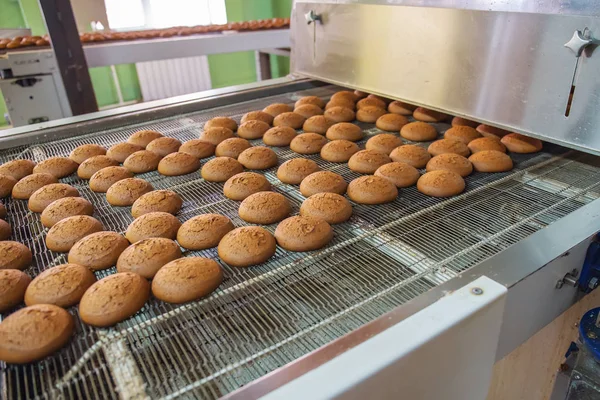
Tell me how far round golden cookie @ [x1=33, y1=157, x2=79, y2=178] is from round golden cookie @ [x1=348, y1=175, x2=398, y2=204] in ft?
3.49

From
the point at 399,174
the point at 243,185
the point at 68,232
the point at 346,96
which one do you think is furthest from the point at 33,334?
the point at 346,96

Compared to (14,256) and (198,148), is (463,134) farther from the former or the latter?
(14,256)

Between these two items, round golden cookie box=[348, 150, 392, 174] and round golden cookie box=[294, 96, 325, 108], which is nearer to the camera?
round golden cookie box=[348, 150, 392, 174]

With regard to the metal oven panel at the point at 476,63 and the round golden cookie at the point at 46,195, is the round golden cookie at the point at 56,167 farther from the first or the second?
the metal oven panel at the point at 476,63

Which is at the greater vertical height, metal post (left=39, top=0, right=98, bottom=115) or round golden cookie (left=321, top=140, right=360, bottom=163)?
metal post (left=39, top=0, right=98, bottom=115)

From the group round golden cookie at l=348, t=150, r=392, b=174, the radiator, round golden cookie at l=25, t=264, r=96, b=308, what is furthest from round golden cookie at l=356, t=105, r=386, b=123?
the radiator

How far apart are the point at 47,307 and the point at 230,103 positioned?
1654mm

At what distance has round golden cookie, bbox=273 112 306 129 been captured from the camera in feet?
6.56

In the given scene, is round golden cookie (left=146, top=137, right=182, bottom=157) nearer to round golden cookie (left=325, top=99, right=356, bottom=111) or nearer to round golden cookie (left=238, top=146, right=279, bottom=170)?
round golden cookie (left=238, top=146, right=279, bottom=170)

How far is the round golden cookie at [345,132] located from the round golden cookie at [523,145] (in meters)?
0.57

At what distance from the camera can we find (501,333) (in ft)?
3.11

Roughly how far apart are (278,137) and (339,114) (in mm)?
368

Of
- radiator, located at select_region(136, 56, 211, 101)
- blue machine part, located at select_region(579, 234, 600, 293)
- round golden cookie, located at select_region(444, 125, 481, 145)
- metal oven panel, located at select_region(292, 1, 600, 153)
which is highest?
metal oven panel, located at select_region(292, 1, 600, 153)

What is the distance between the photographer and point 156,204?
1.34 metres
